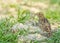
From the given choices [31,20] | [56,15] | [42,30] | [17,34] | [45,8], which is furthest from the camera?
[45,8]

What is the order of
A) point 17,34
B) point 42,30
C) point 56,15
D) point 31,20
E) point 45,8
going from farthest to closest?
point 45,8 < point 56,15 < point 31,20 < point 42,30 < point 17,34

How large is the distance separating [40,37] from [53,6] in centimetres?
416

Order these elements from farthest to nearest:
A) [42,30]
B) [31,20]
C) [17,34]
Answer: [31,20]
[42,30]
[17,34]

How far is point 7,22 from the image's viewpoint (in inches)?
285

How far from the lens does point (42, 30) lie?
7.13 meters

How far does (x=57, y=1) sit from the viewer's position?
36.3ft

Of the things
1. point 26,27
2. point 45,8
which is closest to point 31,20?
point 26,27

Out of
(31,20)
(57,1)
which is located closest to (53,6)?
(57,1)

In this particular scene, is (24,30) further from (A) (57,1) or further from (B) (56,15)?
(A) (57,1)

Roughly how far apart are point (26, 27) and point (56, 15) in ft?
7.82

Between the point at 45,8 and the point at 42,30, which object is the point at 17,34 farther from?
the point at 45,8

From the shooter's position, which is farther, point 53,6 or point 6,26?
point 53,6

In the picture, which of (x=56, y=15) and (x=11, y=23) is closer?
(x=11, y=23)

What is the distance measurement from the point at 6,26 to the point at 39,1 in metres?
4.16
